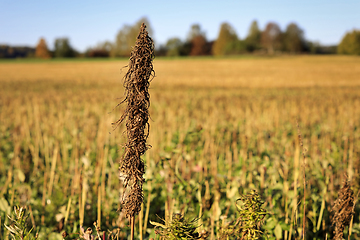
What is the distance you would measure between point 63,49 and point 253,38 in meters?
61.7

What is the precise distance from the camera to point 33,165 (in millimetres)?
4078

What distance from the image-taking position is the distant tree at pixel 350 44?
68938 millimetres

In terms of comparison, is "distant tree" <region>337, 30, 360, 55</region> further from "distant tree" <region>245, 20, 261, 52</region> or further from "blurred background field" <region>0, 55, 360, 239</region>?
"blurred background field" <region>0, 55, 360, 239</region>

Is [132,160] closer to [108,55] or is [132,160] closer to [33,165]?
[33,165]

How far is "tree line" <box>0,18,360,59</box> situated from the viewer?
257ft

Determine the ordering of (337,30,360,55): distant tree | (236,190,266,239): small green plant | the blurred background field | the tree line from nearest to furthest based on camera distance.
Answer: (236,190,266,239): small green plant < the blurred background field < (337,30,360,55): distant tree < the tree line

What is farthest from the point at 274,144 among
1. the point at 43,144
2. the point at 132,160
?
the point at 132,160

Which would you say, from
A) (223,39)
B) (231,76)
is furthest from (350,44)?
(231,76)

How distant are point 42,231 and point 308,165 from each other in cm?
305

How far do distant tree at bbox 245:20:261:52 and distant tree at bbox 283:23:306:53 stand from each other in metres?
8.00

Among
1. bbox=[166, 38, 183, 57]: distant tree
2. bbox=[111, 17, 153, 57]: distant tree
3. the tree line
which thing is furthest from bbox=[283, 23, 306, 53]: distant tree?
bbox=[111, 17, 153, 57]: distant tree

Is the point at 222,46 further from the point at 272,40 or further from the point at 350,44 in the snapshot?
the point at 350,44

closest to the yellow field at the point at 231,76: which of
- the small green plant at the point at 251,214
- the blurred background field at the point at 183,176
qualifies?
the blurred background field at the point at 183,176

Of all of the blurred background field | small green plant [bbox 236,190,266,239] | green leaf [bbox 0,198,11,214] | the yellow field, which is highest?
the yellow field
